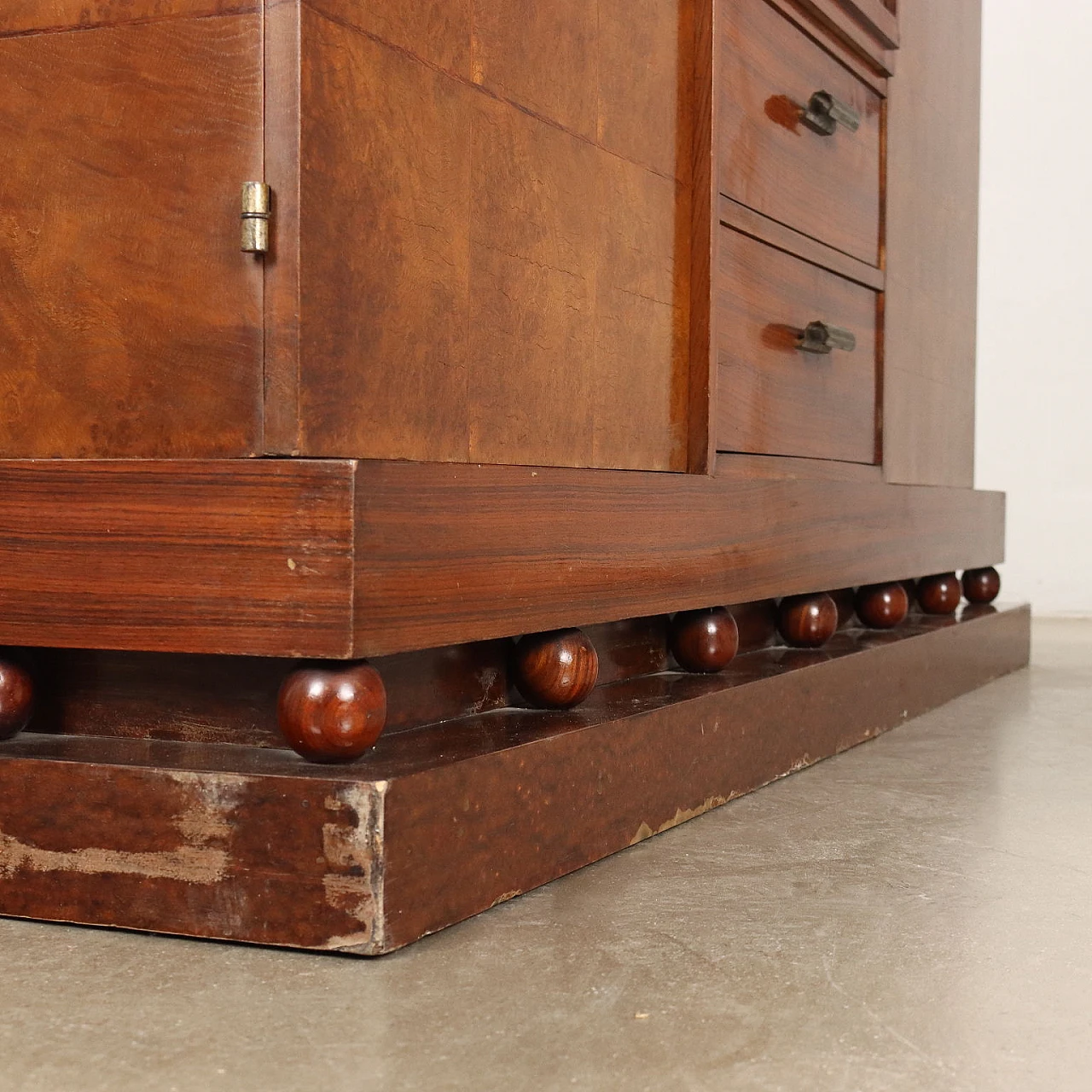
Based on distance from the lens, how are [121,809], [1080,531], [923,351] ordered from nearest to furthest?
[121,809]
[923,351]
[1080,531]

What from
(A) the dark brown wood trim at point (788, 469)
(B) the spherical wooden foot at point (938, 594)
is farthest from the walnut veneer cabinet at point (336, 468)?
(B) the spherical wooden foot at point (938, 594)

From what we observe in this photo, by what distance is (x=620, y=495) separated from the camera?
3.95ft

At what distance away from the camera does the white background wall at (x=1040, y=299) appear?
13.1ft

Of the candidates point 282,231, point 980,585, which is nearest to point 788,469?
point 282,231

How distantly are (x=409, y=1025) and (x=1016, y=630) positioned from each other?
82.3 inches

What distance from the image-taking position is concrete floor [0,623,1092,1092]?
0.70 m

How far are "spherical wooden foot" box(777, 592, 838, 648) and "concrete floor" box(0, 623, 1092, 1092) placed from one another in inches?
20.9

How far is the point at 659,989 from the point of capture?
32.4 inches

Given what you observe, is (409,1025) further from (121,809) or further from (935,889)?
(935,889)

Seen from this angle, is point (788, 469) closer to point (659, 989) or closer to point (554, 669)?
point (554, 669)

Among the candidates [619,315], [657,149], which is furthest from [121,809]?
[657,149]

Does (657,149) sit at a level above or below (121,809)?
above

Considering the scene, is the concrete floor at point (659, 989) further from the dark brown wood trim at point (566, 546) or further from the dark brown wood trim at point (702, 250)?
the dark brown wood trim at point (702, 250)

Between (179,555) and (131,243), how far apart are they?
204 mm
